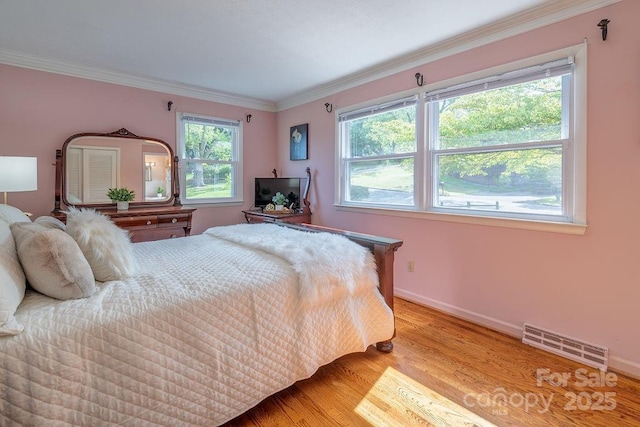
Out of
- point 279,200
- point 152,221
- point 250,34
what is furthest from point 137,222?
point 250,34

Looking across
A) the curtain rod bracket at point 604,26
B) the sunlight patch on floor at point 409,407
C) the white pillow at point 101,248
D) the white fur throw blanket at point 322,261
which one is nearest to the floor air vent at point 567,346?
the sunlight patch on floor at point 409,407

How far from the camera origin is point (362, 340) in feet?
6.56

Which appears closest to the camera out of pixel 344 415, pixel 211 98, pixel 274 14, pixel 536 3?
pixel 344 415

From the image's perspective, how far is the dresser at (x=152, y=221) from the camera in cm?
337

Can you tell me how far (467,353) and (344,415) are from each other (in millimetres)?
1094

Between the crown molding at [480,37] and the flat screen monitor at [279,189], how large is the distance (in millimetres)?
1292

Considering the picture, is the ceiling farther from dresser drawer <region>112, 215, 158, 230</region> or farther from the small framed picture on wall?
dresser drawer <region>112, 215, 158, 230</region>

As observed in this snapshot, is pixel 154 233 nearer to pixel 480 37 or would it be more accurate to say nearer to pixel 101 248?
pixel 101 248

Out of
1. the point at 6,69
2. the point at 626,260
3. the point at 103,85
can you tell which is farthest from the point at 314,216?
the point at 6,69

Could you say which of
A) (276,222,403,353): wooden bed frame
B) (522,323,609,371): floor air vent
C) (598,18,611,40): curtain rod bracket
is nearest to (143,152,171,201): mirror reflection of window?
(276,222,403,353): wooden bed frame

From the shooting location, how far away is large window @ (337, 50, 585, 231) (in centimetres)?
228

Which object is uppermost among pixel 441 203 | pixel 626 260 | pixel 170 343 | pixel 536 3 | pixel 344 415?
pixel 536 3

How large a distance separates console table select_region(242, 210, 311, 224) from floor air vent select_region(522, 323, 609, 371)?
272 centimetres

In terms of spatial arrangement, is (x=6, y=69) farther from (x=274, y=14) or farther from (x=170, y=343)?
(x=170, y=343)
